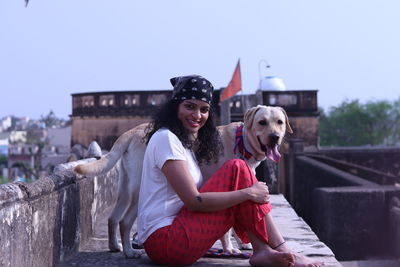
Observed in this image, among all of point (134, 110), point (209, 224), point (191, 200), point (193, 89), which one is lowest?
point (209, 224)

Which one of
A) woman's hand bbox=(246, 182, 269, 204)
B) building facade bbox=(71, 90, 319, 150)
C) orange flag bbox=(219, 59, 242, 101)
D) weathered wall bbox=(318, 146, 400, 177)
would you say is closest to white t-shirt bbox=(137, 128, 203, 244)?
woman's hand bbox=(246, 182, 269, 204)

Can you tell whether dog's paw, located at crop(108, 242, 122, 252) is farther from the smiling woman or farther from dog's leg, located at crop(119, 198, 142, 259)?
the smiling woman

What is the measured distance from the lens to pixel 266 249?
324 cm

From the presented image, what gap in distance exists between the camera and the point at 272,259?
3180 millimetres

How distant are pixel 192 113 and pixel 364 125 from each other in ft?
158

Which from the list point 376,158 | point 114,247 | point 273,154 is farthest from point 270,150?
point 376,158

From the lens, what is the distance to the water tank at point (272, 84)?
80.2 ft

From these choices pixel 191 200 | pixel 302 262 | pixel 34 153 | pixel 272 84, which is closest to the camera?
pixel 191 200

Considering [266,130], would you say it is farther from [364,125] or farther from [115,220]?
[364,125]

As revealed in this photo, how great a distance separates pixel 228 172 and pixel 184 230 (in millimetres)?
401

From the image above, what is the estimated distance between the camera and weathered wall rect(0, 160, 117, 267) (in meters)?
2.58

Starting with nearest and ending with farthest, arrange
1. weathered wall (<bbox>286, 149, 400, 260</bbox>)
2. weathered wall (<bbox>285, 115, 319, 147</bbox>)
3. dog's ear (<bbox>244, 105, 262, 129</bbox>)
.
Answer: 1. dog's ear (<bbox>244, 105, 262, 129</bbox>)
2. weathered wall (<bbox>286, 149, 400, 260</bbox>)
3. weathered wall (<bbox>285, 115, 319, 147</bbox>)

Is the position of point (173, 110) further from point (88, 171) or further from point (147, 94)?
point (147, 94)

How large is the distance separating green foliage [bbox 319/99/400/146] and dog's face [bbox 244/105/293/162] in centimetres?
4643
